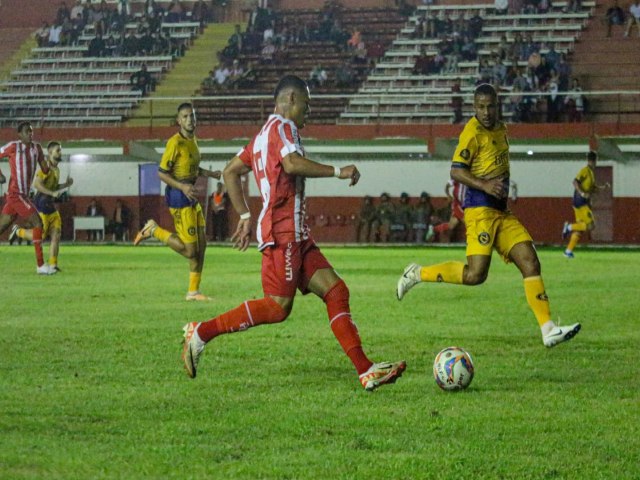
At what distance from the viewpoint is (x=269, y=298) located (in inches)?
315

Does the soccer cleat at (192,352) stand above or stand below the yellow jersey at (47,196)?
above

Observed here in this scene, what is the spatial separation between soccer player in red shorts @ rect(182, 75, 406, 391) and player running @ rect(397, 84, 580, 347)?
8.50 ft

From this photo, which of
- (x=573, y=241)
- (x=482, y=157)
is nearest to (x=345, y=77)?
(x=573, y=241)

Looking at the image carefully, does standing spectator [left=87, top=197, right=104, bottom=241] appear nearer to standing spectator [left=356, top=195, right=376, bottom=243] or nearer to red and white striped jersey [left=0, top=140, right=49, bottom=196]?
standing spectator [left=356, top=195, right=376, bottom=243]

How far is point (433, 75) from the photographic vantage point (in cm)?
4025

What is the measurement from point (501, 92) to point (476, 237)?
27.0 meters

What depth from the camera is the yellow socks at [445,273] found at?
11141 mm

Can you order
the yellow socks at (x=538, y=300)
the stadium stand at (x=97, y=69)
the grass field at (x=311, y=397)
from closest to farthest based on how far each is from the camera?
1. the grass field at (x=311, y=397)
2. the yellow socks at (x=538, y=300)
3. the stadium stand at (x=97, y=69)

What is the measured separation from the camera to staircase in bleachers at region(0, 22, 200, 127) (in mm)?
42781

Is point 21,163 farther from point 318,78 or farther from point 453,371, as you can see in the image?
point 318,78

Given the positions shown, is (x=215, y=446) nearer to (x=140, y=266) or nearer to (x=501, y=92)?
(x=140, y=266)

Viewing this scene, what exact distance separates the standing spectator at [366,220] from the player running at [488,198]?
1087 inches

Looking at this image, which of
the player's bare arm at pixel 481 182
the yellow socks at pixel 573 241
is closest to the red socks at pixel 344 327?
the player's bare arm at pixel 481 182

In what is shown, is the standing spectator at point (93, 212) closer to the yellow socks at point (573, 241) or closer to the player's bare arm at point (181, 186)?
the yellow socks at point (573, 241)
